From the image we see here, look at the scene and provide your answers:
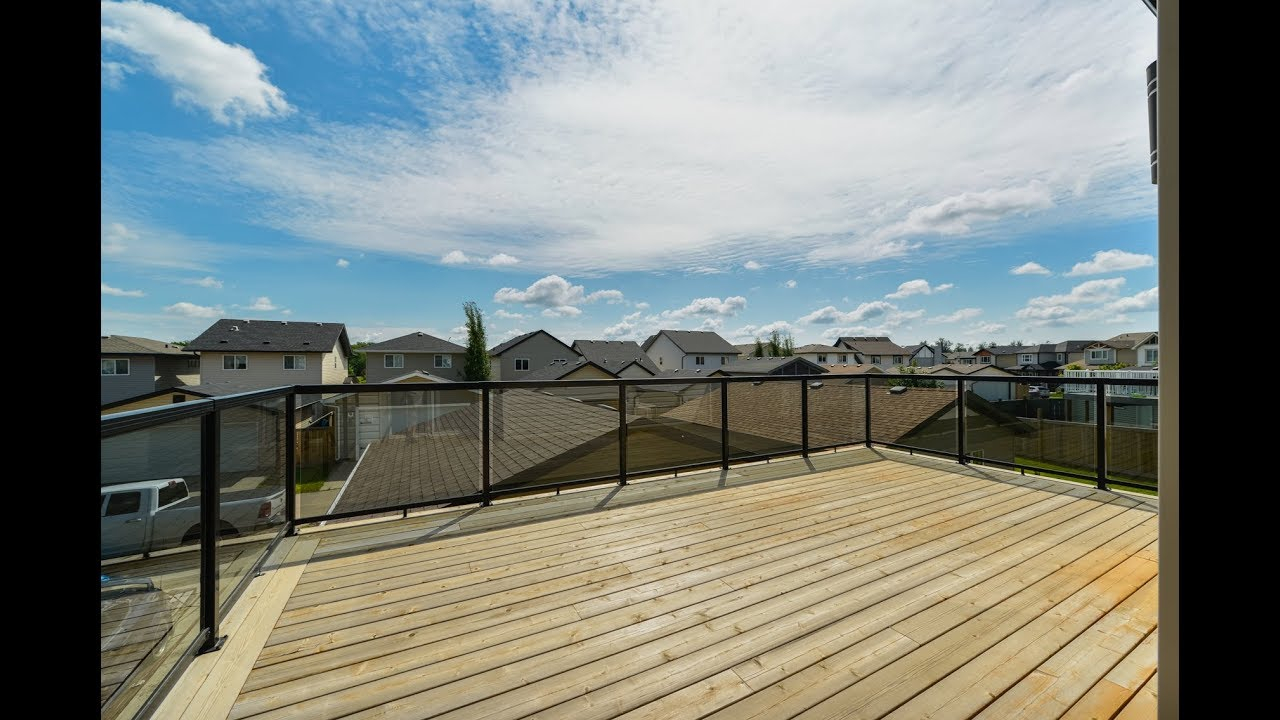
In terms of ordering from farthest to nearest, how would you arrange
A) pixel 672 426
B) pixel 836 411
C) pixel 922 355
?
pixel 922 355 → pixel 836 411 → pixel 672 426

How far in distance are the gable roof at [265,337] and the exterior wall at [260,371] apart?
282 millimetres

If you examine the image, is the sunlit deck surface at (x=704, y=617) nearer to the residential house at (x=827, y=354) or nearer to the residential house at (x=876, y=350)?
the residential house at (x=827, y=354)

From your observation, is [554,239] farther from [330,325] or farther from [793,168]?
[330,325]

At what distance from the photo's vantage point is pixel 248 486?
7.93ft

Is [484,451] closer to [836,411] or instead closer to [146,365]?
[836,411]

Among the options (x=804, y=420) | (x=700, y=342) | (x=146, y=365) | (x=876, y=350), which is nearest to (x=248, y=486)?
(x=804, y=420)

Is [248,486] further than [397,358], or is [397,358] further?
[397,358]

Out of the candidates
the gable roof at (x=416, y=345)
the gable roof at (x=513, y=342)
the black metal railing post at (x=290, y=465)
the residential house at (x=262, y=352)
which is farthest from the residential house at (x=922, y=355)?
the black metal railing post at (x=290, y=465)

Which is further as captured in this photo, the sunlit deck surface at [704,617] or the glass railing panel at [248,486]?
the glass railing panel at [248,486]

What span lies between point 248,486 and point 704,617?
7.62 ft

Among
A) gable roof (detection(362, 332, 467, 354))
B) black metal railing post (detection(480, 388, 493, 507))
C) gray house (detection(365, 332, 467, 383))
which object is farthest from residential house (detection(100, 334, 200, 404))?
black metal railing post (detection(480, 388, 493, 507))

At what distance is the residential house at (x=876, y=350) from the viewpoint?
2094 inches

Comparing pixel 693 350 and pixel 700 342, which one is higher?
pixel 700 342
